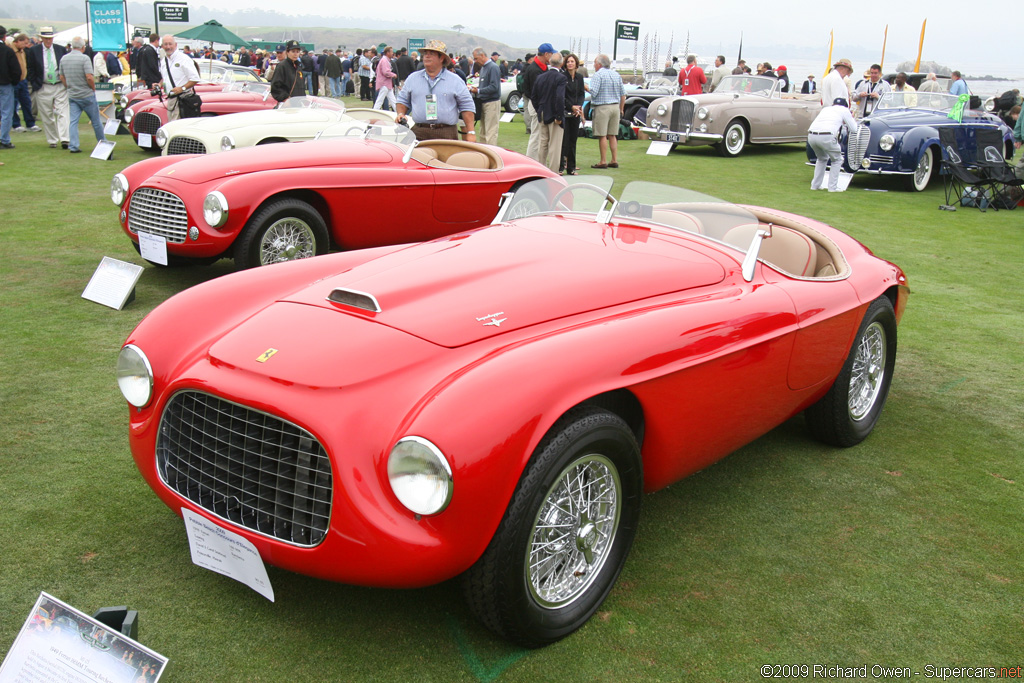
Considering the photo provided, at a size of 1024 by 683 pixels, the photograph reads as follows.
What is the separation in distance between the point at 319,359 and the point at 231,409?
0.97ft

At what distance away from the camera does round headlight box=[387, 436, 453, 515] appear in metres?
2.14

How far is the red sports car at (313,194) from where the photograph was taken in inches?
223

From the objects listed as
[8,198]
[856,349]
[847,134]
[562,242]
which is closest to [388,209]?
[562,242]

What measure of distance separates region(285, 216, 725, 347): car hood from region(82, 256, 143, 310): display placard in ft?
9.27

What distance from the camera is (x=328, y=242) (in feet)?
20.3

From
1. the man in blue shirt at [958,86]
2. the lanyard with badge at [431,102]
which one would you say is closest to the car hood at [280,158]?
the lanyard with badge at [431,102]

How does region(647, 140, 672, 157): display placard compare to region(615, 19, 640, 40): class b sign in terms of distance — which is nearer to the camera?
region(647, 140, 672, 157): display placard

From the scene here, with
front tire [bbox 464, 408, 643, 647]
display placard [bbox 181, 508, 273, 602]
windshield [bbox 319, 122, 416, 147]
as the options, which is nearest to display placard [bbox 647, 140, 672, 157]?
windshield [bbox 319, 122, 416, 147]

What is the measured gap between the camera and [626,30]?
2508 centimetres

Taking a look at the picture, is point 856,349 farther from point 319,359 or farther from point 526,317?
point 319,359

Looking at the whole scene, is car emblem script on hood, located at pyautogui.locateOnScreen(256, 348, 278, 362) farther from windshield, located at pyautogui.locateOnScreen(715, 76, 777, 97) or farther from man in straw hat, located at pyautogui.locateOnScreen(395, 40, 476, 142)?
windshield, located at pyautogui.locateOnScreen(715, 76, 777, 97)

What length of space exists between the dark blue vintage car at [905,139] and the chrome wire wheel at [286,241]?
364 inches

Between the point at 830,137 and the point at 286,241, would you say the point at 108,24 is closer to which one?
the point at 286,241

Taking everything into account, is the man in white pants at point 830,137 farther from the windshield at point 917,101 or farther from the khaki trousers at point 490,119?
the khaki trousers at point 490,119
